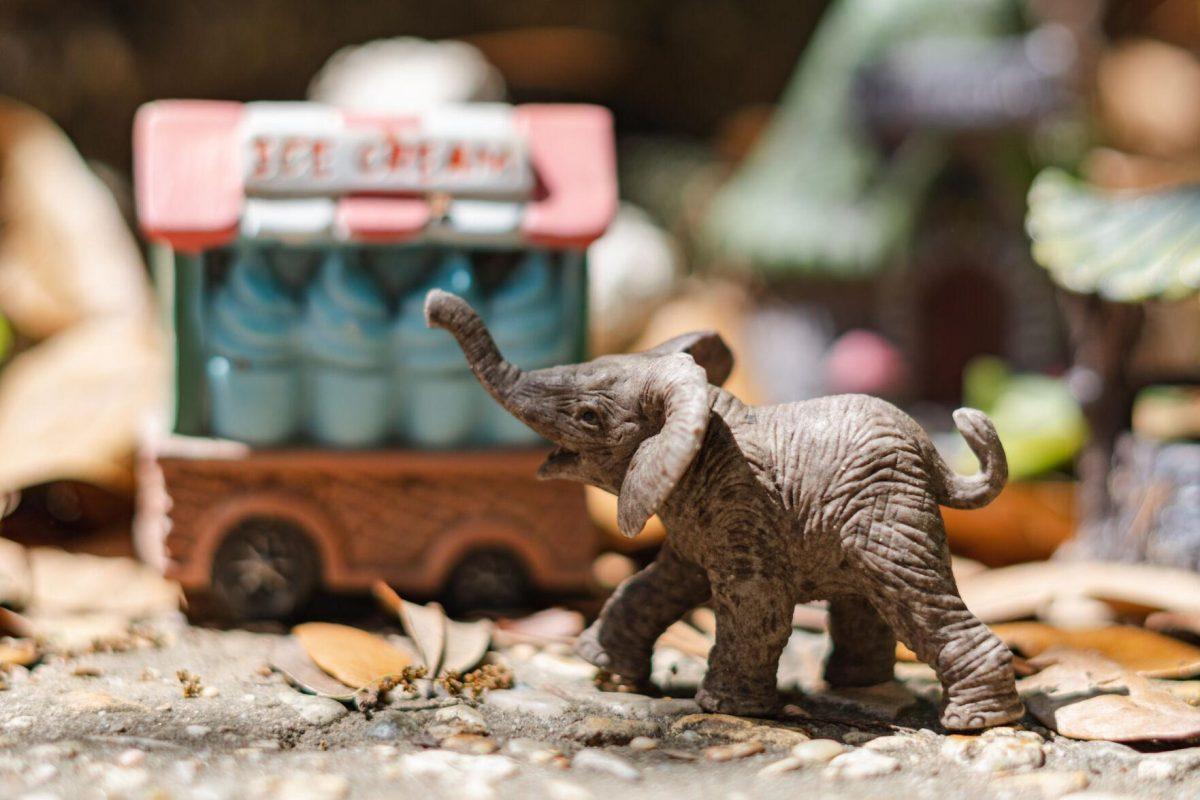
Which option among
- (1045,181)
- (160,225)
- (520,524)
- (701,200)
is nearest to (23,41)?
(701,200)

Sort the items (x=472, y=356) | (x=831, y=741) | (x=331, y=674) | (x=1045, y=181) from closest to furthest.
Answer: (x=831, y=741) < (x=472, y=356) < (x=331, y=674) < (x=1045, y=181)

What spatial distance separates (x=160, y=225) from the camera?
8.52 feet

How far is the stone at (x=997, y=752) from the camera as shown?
74.5 inches

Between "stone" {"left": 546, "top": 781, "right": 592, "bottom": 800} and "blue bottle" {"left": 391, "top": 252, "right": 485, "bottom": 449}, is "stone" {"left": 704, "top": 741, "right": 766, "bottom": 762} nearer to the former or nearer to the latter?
"stone" {"left": 546, "top": 781, "right": 592, "bottom": 800}

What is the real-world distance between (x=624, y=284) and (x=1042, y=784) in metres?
3.76

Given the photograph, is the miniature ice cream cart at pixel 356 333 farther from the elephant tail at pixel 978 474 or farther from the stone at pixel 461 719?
the elephant tail at pixel 978 474

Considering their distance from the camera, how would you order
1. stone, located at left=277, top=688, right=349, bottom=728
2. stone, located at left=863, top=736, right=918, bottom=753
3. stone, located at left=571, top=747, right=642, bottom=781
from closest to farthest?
Answer: 1. stone, located at left=571, top=747, right=642, bottom=781
2. stone, located at left=863, top=736, right=918, bottom=753
3. stone, located at left=277, top=688, right=349, bottom=728

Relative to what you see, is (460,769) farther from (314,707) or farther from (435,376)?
(435,376)

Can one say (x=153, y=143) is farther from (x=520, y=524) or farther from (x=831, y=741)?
(x=831, y=741)

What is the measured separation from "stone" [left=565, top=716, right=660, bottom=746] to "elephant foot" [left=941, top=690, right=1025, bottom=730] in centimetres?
49

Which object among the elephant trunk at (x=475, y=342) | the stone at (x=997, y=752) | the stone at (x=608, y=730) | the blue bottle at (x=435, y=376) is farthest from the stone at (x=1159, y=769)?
the blue bottle at (x=435, y=376)

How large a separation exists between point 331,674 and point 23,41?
4.73 meters

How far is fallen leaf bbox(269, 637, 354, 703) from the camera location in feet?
7.23

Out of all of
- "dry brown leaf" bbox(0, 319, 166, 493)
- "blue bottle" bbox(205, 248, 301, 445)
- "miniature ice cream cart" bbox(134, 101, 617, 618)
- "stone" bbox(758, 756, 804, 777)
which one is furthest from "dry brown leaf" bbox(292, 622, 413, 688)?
"dry brown leaf" bbox(0, 319, 166, 493)
